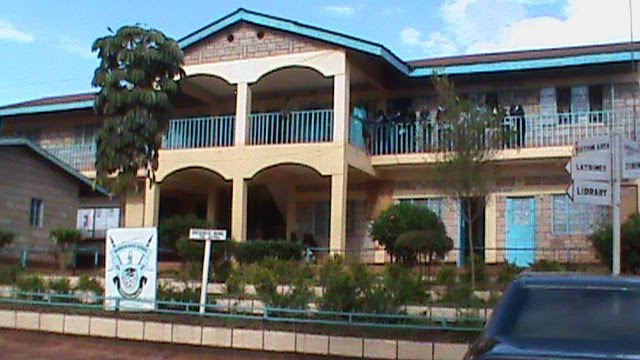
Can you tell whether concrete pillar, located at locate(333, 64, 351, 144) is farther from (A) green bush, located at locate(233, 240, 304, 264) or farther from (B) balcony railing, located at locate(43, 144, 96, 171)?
(B) balcony railing, located at locate(43, 144, 96, 171)

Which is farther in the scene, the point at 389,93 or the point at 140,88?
the point at 389,93

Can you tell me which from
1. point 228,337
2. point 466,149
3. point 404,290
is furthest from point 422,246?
point 228,337

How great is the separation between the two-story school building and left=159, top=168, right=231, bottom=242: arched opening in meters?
0.16

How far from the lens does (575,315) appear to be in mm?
4898

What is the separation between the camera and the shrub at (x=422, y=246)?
18.0m

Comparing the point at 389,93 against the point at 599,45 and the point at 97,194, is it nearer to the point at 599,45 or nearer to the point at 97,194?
the point at 599,45

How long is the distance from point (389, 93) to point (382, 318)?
14.6 meters

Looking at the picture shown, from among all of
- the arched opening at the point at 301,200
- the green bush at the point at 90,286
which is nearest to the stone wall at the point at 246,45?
the arched opening at the point at 301,200

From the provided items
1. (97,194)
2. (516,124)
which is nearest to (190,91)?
(97,194)

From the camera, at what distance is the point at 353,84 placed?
80.1 feet

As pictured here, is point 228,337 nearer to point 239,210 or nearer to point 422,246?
point 422,246

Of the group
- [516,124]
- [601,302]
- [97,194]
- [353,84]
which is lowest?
[601,302]

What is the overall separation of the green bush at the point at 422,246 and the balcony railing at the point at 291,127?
4.71 meters

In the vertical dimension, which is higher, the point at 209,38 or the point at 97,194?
the point at 209,38
